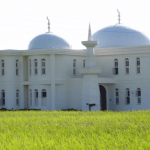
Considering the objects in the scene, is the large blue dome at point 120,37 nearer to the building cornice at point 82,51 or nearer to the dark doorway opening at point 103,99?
the building cornice at point 82,51

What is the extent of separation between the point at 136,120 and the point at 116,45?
1591cm

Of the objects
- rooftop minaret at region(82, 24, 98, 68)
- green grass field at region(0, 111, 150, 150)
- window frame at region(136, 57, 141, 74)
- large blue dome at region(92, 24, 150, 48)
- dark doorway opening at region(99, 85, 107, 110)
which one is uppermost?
large blue dome at region(92, 24, 150, 48)

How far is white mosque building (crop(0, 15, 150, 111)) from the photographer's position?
29891 mm

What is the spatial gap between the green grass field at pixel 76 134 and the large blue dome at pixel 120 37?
14794mm

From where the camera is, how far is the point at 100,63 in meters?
32.6

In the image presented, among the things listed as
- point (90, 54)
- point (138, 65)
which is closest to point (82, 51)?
point (90, 54)

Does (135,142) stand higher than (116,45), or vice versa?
(116,45)

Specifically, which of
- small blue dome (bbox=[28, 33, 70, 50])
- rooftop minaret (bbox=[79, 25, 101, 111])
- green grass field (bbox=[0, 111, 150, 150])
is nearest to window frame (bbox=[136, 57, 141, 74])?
rooftop minaret (bbox=[79, 25, 101, 111])

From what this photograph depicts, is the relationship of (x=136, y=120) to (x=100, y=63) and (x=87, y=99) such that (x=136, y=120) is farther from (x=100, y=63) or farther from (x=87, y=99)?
(x=100, y=63)

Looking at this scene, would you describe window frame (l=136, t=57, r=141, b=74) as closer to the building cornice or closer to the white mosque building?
the white mosque building

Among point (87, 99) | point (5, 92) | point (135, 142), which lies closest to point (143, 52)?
point (87, 99)

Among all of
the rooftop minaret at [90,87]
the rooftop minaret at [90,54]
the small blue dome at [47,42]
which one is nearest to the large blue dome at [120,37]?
the small blue dome at [47,42]

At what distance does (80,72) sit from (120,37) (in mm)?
6250

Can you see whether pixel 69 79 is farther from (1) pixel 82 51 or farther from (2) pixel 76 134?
(2) pixel 76 134
